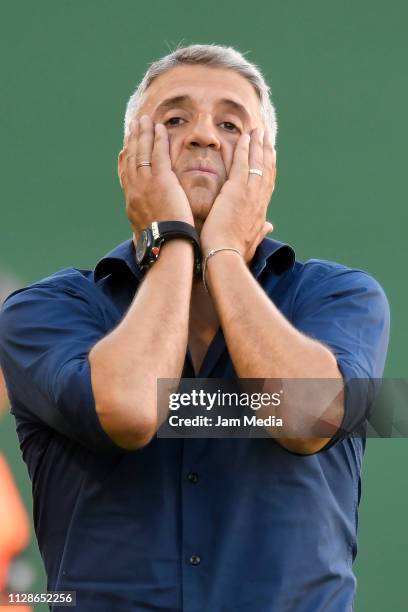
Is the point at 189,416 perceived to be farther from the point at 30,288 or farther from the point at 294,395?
the point at 30,288

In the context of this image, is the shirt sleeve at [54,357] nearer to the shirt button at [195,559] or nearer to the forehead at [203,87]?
the shirt button at [195,559]

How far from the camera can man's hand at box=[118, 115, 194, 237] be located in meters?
2.12

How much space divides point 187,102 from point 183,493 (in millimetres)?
831

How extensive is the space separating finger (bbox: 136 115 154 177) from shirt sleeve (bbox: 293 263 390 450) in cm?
37

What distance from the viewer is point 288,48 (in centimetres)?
339

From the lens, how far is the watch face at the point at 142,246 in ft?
6.74

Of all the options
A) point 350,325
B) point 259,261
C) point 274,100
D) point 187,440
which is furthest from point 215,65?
point 274,100

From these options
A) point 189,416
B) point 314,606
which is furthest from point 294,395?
point 314,606

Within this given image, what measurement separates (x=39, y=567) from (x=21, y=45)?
1.54 meters

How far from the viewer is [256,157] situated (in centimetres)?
225

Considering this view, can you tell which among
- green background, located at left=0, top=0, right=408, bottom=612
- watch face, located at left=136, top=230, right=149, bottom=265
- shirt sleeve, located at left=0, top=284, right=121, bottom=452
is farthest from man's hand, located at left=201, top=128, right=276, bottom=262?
green background, located at left=0, top=0, right=408, bottom=612

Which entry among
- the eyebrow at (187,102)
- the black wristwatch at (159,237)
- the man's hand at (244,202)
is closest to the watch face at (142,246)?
the black wristwatch at (159,237)

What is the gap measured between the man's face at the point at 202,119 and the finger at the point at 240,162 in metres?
0.02

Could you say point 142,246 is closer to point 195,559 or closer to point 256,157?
point 256,157
